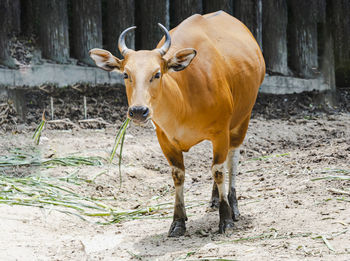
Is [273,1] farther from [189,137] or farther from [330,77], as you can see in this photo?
[189,137]

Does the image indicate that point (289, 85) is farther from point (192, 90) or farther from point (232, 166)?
point (192, 90)

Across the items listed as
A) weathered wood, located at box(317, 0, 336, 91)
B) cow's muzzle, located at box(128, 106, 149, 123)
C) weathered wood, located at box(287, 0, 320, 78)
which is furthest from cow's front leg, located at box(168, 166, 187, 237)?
weathered wood, located at box(317, 0, 336, 91)

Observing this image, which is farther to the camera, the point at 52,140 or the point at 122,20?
the point at 122,20

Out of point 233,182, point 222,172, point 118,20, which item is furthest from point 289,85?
point 222,172

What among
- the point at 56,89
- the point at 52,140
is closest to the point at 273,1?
the point at 56,89

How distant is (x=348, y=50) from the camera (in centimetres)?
1002

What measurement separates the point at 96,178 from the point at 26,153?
3.34 ft

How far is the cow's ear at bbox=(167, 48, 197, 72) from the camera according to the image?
418 centimetres

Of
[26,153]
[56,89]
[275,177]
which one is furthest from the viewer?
[56,89]

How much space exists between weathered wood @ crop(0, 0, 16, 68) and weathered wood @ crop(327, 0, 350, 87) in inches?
224

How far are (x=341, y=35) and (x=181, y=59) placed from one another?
6584 millimetres

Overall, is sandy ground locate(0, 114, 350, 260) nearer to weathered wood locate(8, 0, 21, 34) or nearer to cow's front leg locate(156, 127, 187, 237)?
cow's front leg locate(156, 127, 187, 237)

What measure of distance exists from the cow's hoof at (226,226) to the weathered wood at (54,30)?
4.34 metres

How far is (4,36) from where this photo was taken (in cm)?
755
